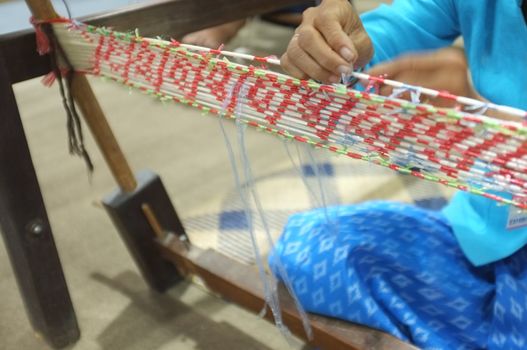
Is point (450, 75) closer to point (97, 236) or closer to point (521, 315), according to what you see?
point (521, 315)

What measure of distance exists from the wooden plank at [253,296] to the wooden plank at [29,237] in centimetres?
21

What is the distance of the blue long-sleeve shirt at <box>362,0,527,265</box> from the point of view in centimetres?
66

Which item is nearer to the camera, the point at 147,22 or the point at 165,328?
the point at 147,22

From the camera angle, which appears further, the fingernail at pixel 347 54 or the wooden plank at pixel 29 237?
the wooden plank at pixel 29 237

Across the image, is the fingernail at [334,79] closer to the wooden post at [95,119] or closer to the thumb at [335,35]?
the thumb at [335,35]

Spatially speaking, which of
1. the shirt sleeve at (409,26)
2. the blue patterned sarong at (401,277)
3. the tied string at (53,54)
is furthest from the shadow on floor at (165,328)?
the shirt sleeve at (409,26)

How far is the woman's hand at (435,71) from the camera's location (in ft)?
1.90

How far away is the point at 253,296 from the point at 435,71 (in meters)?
0.45

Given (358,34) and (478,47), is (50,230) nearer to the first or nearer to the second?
(358,34)

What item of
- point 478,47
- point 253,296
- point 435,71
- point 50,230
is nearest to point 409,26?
point 478,47

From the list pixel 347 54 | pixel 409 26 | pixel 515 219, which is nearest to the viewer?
pixel 347 54

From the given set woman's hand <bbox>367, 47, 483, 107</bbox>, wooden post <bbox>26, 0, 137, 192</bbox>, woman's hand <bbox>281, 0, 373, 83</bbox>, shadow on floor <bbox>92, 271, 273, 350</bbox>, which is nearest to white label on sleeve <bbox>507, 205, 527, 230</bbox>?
woman's hand <bbox>367, 47, 483, 107</bbox>

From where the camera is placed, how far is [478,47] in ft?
2.29

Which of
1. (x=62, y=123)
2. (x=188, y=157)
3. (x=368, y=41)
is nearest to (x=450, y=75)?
(x=368, y=41)
